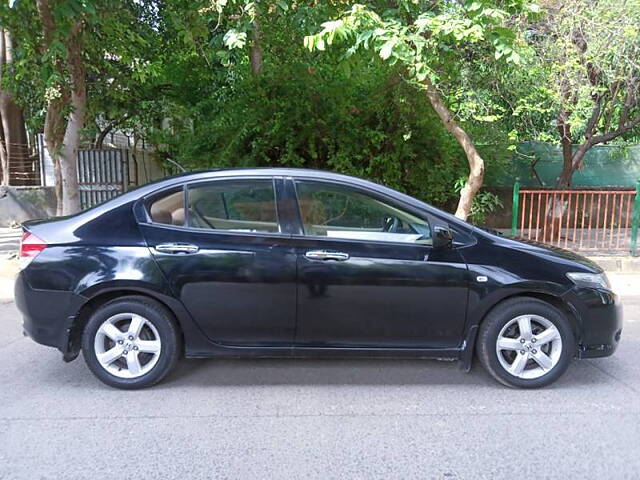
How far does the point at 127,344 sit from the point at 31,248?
1.00m

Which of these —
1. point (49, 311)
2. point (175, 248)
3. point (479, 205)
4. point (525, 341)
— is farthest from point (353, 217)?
point (479, 205)

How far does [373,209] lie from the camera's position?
3928 millimetres

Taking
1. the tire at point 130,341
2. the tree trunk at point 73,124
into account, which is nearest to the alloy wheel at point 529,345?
the tire at point 130,341

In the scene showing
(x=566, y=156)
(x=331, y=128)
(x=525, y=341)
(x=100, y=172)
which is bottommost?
(x=525, y=341)

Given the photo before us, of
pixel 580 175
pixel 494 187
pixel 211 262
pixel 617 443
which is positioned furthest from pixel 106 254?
pixel 580 175

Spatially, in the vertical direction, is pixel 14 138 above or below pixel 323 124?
above

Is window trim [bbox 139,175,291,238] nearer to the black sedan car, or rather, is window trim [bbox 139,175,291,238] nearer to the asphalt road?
the black sedan car

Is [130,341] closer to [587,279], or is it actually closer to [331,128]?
[587,279]

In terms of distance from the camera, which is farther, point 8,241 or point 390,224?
point 8,241

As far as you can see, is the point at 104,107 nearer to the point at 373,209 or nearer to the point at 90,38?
the point at 90,38

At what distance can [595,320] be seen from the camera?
3715 millimetres

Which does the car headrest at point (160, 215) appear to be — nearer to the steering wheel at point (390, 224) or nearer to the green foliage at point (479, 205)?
the steering wheel at point (390, 224)

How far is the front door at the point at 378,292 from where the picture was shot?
362 centimetres

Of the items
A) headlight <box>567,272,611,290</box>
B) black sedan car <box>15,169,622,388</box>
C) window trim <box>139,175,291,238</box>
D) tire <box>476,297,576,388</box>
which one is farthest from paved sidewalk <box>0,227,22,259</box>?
headlight <box>567,272,611,290</box>
